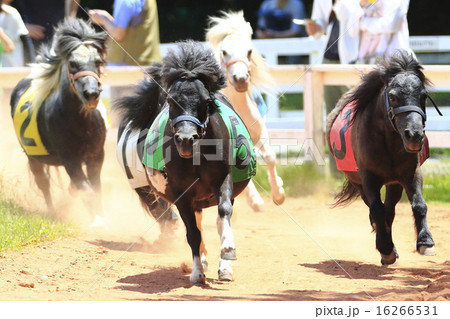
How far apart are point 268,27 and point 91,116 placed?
808cm

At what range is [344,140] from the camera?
721 cm

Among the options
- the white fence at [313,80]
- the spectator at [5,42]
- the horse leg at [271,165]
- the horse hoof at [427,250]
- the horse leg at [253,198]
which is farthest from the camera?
the spectator at [5,42]

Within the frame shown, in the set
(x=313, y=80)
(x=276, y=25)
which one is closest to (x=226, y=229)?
(x=313, y=80)

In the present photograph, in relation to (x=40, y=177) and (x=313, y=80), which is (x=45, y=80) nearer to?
(x=40, y=177)

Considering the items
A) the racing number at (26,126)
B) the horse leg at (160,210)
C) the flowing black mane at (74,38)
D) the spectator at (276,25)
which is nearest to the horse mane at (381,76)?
the horse leg at (160,210)

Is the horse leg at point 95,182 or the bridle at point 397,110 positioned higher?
the bridle at point 397,110

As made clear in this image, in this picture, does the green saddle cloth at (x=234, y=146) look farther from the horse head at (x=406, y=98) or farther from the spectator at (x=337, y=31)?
the spectator at (x=337, y=31)

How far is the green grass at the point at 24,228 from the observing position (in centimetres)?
720

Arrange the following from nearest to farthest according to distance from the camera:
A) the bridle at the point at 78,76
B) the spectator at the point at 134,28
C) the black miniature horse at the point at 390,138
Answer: the black miniature horse at the point at 390,138 < the bridle at the point at 78,76 < the spectator at the point at 134,28

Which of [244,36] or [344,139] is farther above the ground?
[244,36]

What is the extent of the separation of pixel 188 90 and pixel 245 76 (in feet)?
8.52

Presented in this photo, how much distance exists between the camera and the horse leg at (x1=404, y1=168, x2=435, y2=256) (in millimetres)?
6289

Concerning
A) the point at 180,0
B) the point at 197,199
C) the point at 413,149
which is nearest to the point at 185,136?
the point at 197,199

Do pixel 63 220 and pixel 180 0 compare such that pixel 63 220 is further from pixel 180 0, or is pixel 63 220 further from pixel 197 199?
pixel 180 0
